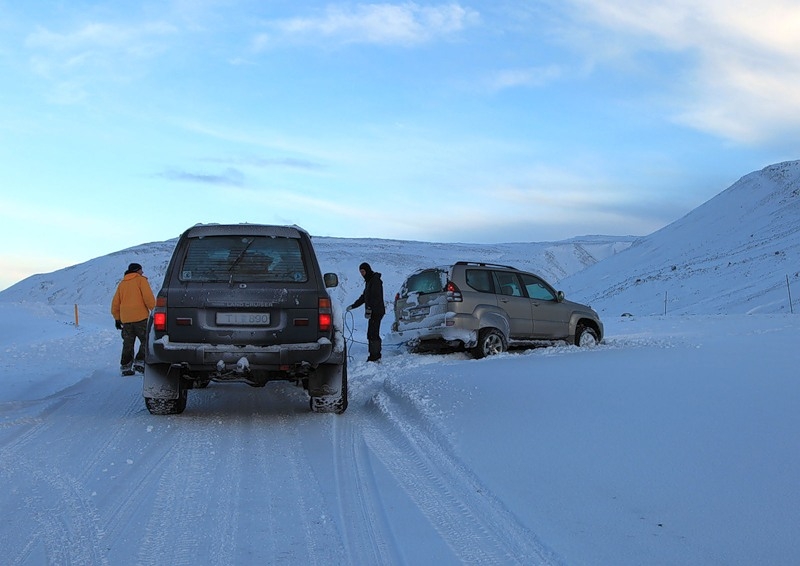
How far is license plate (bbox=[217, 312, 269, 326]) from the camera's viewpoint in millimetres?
7223

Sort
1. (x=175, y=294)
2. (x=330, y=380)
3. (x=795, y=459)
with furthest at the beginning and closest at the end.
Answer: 1. (x=330, y=380)
2. (x=175, y=294)
3. (x=795, y=459)

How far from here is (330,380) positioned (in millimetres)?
7738

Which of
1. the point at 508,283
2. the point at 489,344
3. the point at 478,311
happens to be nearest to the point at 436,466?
the point at 478,311

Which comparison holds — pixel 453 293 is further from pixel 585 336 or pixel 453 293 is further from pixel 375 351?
pixel 585 336

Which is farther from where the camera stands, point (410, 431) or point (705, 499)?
point (410, 431)

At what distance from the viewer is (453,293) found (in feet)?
39.0

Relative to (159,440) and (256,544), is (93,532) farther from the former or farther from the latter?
(159,440)

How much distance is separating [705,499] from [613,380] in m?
3.66

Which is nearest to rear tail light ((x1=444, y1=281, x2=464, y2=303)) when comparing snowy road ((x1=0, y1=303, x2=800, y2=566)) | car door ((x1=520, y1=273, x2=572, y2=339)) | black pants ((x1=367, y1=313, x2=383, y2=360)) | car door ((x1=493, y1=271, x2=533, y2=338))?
car door ((x1=493, y1=271, x2=533, y2=338))

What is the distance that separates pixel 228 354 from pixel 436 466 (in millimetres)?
2527

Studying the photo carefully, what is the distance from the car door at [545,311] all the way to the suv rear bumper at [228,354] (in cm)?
659

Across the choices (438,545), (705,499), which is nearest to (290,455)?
(438,545)

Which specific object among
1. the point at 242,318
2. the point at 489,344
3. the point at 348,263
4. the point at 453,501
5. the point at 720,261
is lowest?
the point at 453,501

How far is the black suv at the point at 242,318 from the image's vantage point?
719 cm
